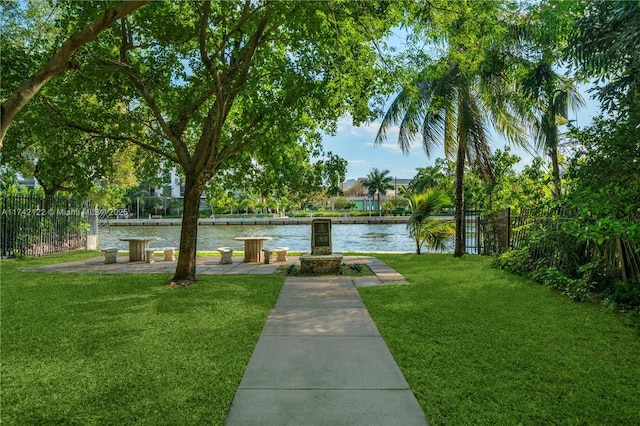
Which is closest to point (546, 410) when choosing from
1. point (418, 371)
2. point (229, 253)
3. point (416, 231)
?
point (418, 371)

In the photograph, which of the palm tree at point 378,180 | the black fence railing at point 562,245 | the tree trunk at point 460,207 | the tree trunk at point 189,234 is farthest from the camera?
the palm tree at point 378,180

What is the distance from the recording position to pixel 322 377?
3.68 metres

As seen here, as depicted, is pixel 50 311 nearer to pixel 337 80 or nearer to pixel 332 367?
pixel 332 367

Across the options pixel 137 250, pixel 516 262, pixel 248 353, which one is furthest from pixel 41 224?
pixel 516 262

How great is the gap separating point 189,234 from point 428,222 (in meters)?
9.65

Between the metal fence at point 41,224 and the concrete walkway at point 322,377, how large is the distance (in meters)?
12.0

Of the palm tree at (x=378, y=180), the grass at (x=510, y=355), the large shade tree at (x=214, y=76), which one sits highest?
the palm tree at (x=378, y=180)

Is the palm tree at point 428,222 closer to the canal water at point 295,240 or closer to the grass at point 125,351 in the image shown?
the canal water at point 295,240

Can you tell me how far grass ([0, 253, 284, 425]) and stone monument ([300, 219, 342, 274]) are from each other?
2.23m

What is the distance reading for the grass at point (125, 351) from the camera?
3.08 m

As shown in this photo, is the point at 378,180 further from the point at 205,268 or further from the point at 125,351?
the point at 125,351

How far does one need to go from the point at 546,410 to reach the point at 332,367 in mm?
1851

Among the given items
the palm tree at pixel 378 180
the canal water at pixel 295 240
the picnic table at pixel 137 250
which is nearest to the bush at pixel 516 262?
the canal water at pixel 295 240

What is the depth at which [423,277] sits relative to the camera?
30.3 ft
